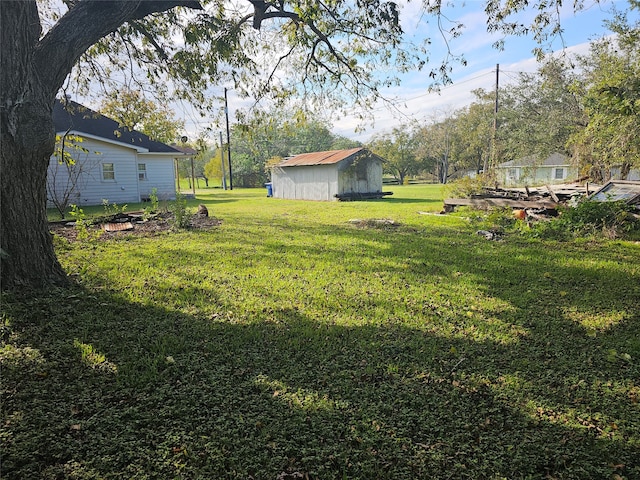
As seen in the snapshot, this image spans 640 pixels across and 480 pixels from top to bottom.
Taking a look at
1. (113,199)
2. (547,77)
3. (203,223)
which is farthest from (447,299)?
(547,77)

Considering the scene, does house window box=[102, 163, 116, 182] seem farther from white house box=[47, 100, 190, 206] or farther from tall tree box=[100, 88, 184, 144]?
tall tree box=[100, 88, 184, 144]

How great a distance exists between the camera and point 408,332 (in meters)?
3.81

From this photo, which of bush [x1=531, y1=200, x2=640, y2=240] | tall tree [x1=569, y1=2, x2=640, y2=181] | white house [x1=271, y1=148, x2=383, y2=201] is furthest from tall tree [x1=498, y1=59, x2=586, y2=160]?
bush [x1=531, y1=200, x2=640, y2=240]

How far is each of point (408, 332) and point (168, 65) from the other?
687 centimetres

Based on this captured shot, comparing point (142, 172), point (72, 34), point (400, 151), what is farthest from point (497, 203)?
→ point (400, 151)

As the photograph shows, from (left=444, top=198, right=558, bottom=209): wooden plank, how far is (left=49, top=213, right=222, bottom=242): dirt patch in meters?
8.53

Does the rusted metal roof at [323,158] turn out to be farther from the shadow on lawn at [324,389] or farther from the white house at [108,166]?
the shadow on lawn at [324,389]

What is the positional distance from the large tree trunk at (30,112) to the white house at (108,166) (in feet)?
41.9

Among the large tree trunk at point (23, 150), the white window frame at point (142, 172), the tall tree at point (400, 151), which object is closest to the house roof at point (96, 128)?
the white window frame at point (142, 172)

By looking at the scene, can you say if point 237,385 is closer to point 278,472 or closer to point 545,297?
point 278,472

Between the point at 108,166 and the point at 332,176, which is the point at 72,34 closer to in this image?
the point at 108,166

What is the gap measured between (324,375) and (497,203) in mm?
11319

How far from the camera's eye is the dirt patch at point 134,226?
901 centimetres

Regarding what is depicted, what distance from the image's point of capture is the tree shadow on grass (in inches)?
83.0
